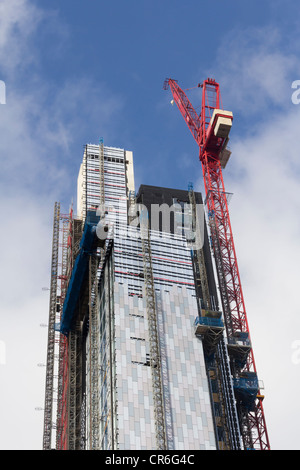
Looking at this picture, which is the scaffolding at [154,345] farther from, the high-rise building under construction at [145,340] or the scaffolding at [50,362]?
the scaffolding at [50,362]

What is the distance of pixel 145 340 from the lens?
143375mm

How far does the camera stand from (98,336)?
157 metres

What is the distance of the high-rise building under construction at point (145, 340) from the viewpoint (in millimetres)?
135125

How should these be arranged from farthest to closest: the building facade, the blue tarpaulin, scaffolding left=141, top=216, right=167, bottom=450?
the blue tarpaulin < the building facade < scaffolding left=141, top=216, right=167, bottom=450

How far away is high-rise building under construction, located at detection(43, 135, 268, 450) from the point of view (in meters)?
135
